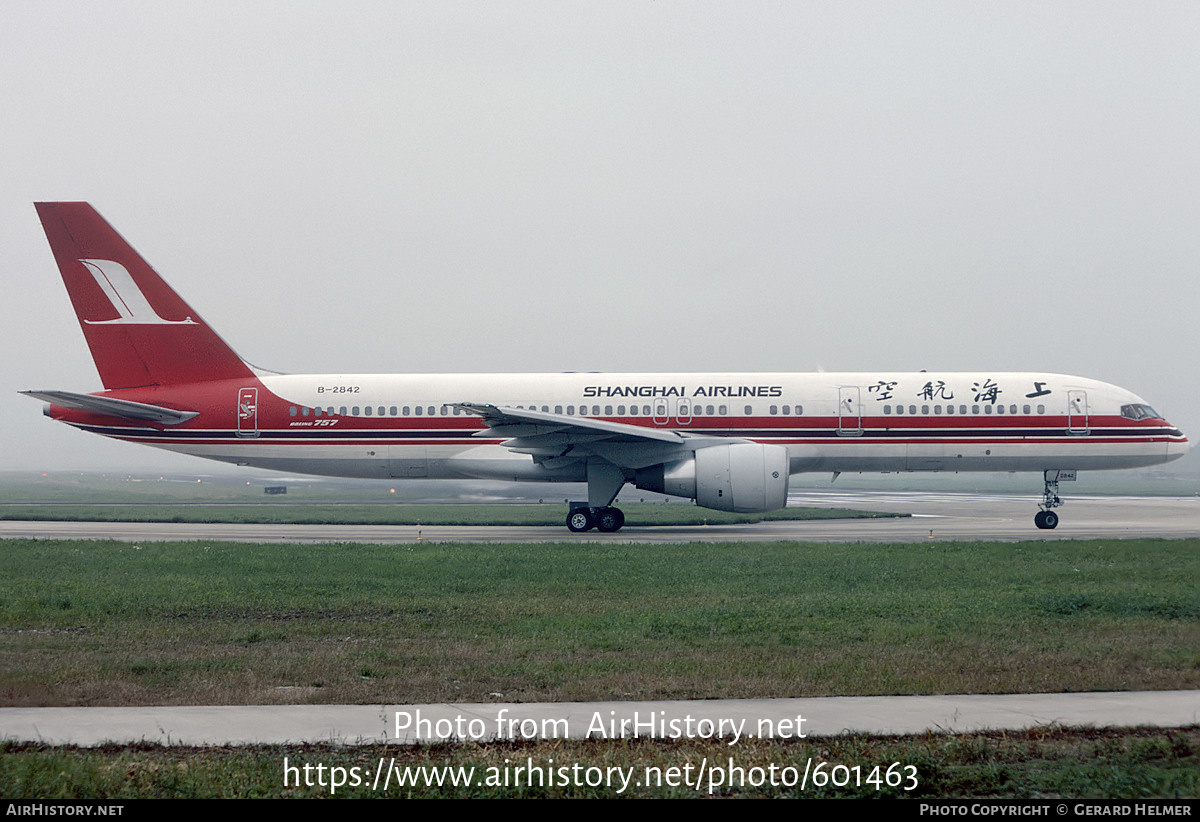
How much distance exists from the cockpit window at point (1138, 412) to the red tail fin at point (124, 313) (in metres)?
25.1

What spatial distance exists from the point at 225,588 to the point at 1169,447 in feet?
83.5

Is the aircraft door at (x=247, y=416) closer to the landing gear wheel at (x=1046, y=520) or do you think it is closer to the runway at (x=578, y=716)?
the runway at (x=578, y=716)

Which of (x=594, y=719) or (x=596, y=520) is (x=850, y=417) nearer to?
(x=596, y=520)

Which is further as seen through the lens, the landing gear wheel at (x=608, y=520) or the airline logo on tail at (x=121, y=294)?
the airline logo on tail at (x=121, y=294)

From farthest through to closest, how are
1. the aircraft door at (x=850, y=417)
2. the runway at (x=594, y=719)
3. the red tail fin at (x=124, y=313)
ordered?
the red tail fin at (x=124, y=313) → the aircraft door at (x=850, y=417) → the runway at (x=594, y=719)

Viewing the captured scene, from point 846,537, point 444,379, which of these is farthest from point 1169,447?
point 444,379

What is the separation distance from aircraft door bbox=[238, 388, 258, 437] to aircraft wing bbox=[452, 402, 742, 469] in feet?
20.5

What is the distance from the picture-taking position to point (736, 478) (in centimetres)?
2477

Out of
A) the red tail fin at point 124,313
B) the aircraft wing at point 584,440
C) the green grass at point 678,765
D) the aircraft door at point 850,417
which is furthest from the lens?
the red tail fin at point 124,313

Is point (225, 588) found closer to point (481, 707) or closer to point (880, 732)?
point (481, 707)

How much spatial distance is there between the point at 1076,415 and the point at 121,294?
26951 mm

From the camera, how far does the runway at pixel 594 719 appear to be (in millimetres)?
6629

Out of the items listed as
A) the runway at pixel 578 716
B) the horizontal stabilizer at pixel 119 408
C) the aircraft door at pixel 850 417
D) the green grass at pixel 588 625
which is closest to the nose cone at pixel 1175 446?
the aircraft door at pixel 850 417
